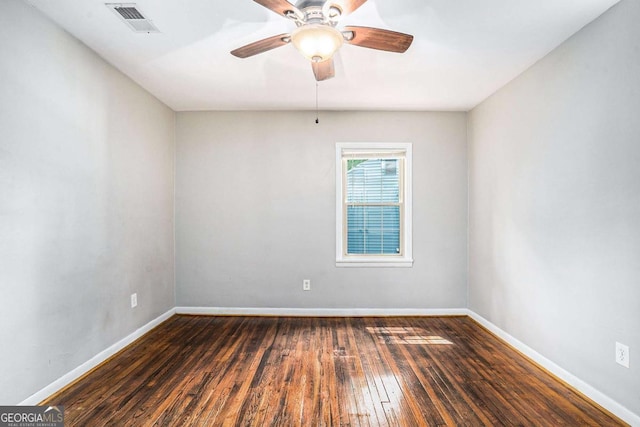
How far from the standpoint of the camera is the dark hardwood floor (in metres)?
2.07

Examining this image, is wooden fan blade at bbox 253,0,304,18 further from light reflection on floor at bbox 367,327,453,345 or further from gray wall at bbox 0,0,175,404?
light reflection on floor at bbox 367,327,453,345

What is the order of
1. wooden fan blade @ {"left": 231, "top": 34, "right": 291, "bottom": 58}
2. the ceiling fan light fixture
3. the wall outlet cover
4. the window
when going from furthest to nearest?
the window → the wall outlet cover → wooden fan blade @ {"left": 231, "top": 34, "right": 291, "bottom": 58} → the ceiling fan light fixture

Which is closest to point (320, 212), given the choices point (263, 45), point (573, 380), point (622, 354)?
point (263, 45)

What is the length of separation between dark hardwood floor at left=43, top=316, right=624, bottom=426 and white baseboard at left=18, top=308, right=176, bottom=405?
0.05 m

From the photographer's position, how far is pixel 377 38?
200cm

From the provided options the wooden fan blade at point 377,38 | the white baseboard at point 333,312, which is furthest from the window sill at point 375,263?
the wooden fan blade at point 377,38

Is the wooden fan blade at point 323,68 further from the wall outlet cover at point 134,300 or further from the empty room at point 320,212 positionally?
the wall outlet cover at point 134,300

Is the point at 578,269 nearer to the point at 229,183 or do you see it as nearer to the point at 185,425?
the point at 185,425

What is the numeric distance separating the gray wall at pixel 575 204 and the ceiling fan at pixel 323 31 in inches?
53.1

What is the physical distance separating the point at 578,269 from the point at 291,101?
10.2ft

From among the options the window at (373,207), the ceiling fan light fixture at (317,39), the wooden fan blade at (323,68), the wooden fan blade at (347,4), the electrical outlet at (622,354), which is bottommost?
the electrical outlet at (622,354)

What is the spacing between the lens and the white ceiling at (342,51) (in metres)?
2.14

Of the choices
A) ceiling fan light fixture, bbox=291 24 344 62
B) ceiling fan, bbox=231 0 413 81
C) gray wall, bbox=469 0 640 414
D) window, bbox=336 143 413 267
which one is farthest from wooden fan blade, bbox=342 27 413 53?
window, bbox=336 143 413 267

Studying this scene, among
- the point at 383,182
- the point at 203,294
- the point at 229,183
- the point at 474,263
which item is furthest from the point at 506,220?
the point at 203,294
